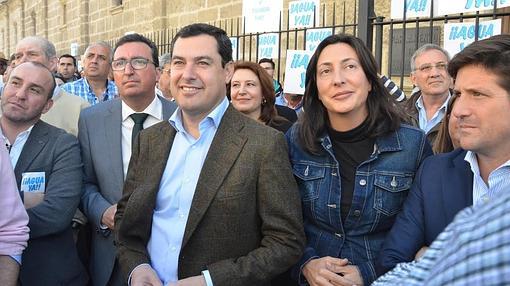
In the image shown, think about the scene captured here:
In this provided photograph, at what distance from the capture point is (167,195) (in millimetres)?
2352

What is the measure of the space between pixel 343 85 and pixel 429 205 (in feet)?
2.17

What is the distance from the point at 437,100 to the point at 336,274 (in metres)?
2.80

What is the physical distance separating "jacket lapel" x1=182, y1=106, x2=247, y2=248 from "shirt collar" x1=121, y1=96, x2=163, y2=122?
99cm

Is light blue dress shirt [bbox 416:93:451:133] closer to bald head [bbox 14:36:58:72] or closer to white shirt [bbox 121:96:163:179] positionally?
white shirt [bbox 121:96:163:179]

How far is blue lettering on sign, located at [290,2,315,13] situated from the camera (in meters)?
5.83

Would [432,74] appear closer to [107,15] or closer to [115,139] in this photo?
[115,139]

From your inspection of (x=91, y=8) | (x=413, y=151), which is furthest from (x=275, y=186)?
(x=91, y=8)

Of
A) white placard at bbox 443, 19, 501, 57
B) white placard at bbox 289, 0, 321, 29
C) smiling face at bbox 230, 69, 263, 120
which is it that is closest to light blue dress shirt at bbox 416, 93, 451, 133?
white placard at bbox 443, 19, 501, 57

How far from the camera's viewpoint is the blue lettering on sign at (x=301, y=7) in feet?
19.1

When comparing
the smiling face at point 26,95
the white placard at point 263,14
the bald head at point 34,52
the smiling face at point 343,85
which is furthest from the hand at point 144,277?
the white placard at point 263,14

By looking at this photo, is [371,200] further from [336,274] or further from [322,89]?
[322,89]

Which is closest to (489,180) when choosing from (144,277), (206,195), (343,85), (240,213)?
(343,85)

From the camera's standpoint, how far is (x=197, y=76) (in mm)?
2396

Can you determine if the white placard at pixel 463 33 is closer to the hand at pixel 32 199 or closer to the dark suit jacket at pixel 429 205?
the dark suit jacket at pixel 429 205
